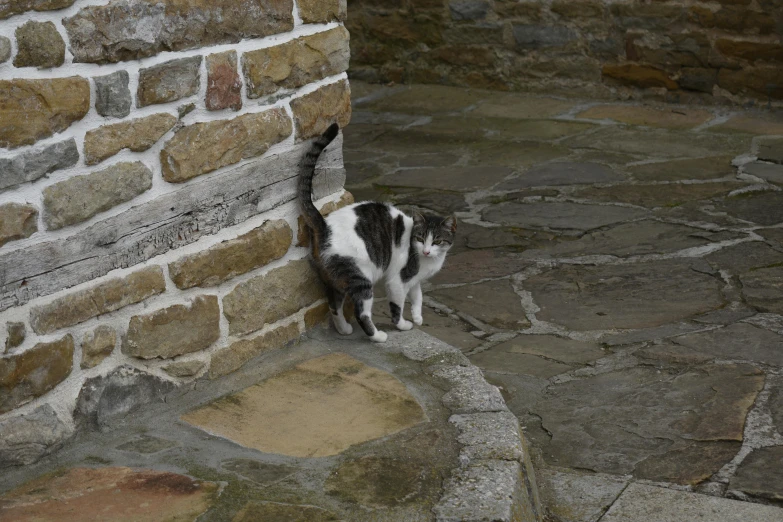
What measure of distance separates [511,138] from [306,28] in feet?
12.7

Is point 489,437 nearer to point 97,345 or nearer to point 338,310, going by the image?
point 338,310

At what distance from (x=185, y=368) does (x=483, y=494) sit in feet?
3.54

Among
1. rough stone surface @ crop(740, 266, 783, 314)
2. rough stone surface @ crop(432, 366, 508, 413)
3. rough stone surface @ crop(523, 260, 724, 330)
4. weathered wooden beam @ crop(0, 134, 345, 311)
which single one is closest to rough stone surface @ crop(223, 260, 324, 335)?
weathered wooden beam @ crop(0, 134, 345, 311)

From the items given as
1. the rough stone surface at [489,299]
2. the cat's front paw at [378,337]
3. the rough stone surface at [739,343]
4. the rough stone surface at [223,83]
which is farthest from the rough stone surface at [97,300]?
the rough stone surface at [739,343]

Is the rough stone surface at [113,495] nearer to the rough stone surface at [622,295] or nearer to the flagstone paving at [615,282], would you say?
the flagstone paving at [615,282]

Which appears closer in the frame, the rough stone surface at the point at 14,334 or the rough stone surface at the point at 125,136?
the rough stone surface at the point at 14,334

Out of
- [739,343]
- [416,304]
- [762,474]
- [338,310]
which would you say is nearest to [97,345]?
[338,310]

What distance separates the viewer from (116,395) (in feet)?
9.82

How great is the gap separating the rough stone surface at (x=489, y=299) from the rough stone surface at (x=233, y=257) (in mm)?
1227

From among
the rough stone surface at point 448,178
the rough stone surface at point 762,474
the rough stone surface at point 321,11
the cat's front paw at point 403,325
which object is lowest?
the rough stone surface at point 448,178

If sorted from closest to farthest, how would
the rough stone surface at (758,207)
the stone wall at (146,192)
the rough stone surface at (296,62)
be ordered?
the stone wall at (146,192), the rough stone surface at (296,62), the rough stone surface at (758,207)

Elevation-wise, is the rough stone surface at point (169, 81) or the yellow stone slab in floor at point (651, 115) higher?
the rough stone surface at point (169, 81)

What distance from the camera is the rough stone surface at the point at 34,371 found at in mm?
2658

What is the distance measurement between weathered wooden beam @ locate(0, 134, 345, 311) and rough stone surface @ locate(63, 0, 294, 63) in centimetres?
43
